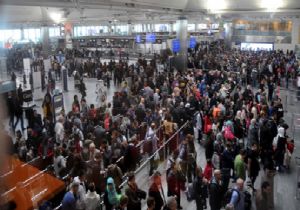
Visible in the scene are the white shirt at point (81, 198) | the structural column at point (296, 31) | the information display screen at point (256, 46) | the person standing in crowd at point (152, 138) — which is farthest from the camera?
the information display screen at point (256, 46)

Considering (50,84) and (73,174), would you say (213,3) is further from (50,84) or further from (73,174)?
(73,174)

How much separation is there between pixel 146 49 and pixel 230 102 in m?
24.9

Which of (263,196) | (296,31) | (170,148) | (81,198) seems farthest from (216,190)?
(296,31)

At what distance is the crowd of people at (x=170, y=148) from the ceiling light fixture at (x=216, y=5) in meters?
9.75

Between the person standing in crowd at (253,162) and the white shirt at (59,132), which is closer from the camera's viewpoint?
the person standing in crowd at (253,162)

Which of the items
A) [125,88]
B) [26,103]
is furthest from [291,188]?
[26,103]

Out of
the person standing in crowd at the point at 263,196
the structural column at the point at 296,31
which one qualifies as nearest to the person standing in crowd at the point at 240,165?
the person standing in crowd at the point at 263,196

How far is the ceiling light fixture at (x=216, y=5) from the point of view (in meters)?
24.0

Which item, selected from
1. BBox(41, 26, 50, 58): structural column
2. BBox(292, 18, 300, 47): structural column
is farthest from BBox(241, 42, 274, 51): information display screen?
BBox(41, 26, 50, 58): structural column

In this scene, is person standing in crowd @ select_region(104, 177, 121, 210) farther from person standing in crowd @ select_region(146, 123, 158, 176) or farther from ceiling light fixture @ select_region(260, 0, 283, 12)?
ceiling light fixture @ select_region(260, 0, 283, 12)

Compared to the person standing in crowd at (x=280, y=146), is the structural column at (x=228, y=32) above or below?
above

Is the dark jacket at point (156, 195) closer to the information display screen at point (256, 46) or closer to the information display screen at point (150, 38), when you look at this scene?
the information display screen at point (150, 38)

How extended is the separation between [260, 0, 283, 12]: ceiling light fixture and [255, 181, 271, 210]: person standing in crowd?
726 inches

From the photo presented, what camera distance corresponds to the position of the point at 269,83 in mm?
16953
